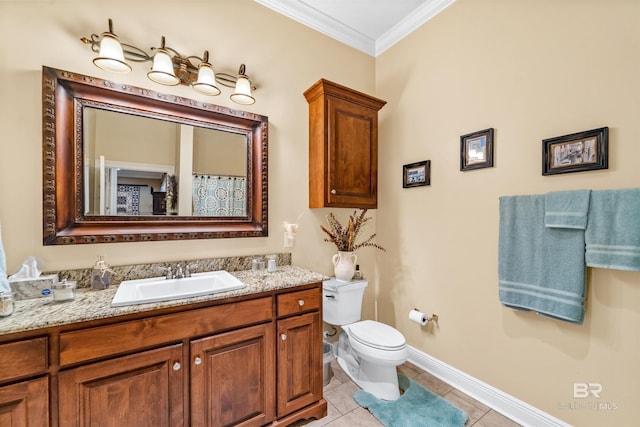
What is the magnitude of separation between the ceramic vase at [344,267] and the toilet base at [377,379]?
25.1 inches

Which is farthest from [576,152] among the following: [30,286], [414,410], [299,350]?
[30,286]

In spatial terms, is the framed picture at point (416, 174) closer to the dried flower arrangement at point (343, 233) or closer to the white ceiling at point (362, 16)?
the dried flower arrangement at point (343, 233)

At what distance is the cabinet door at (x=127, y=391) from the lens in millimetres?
1102

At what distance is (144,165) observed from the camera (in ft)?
5.63

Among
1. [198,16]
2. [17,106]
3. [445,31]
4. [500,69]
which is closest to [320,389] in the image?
[17,106]

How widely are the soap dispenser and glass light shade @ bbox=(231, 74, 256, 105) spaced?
4.36 feet

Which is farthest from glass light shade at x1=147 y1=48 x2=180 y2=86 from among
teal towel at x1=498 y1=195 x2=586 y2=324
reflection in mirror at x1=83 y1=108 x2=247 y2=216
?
teal towel at x1=498 y1=195 x2=586 y2=324

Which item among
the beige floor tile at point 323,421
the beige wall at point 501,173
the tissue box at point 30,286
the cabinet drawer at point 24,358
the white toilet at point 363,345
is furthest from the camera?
the white toilet at point 363,345

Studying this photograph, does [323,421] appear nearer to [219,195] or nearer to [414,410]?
[414,410]

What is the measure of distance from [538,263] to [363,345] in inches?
48.4

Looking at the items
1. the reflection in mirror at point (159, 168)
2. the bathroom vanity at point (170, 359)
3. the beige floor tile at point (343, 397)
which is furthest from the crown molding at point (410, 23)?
the beige floor tile at point (343, 397)

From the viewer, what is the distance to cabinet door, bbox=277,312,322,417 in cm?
159

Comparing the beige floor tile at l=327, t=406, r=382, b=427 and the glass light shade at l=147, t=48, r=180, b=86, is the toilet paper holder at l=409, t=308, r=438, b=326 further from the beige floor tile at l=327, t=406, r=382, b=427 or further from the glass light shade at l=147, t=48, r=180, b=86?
the glass light shade at l=147, t=48, r=180, b=86

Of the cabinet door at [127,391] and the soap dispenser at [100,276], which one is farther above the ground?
the soap dispenser at [100,276]
